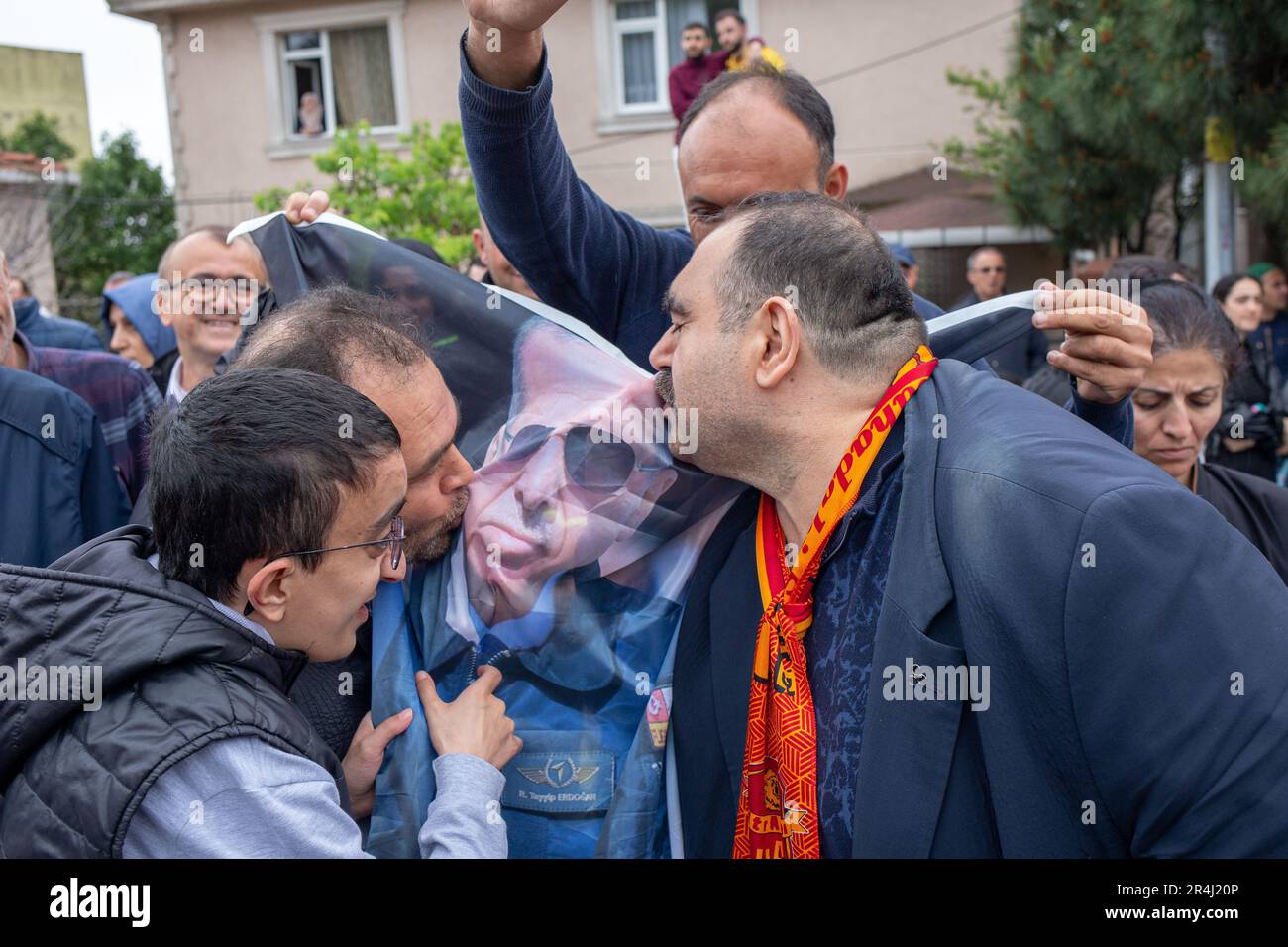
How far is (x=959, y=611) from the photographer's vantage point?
152 cm

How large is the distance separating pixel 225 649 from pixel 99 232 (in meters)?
18.3

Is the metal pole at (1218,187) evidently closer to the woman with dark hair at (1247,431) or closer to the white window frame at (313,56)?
the woman with dark hair at (1247,431)

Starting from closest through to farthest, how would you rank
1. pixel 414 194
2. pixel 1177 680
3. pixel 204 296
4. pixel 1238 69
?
pixel 1177 680
pixel 204 296
pixel 1238 69
pixel 414 194

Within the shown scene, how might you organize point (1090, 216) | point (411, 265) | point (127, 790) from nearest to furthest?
1. point (127, 790)
2. point (411, 265)
3. point (1090, 216)

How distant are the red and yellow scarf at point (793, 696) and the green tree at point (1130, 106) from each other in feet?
12.9

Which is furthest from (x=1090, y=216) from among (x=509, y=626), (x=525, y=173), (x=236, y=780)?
(x=236, y=780)

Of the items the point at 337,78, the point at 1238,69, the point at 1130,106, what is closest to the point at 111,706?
the point at 1238,69

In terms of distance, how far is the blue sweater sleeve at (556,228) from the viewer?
2.24 metres

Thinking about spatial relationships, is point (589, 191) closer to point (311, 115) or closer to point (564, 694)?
point (564, 694)

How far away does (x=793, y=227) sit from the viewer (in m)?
1.82

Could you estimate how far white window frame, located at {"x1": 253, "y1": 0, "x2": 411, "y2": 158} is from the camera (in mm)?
15039

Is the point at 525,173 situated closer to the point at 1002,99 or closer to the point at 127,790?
the point at 127,790

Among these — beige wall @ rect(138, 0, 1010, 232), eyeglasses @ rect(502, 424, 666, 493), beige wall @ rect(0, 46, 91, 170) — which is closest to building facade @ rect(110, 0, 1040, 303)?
beige wall @ rect(138, 0, 1010, 232)

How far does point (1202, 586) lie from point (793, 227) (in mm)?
790
